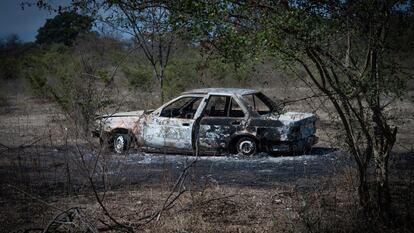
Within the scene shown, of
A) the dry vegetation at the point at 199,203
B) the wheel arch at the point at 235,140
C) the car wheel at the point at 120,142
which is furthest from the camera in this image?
the car wheel at the point at 120,142

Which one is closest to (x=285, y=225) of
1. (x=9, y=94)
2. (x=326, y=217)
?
(x=326, y=217)

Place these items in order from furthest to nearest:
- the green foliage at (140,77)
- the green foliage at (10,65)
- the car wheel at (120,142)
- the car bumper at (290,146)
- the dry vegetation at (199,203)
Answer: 1. the green foliage at (10,65)
2. the green foliage at (140,77)
3. the car wheel at (120,142)
4. the car bumper at (290,146)
5. the dry vegetation at (199,203)

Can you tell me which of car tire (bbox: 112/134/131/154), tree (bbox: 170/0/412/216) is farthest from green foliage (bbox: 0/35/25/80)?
tree (bbox: 170/0/412/216)

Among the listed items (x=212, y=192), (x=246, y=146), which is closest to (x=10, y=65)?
(x=246, y=146)

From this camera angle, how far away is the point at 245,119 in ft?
35.5

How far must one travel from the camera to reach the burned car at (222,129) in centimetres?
1064

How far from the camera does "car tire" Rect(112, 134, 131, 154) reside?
464 inches

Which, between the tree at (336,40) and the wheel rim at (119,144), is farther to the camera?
the wheel rim at (119,144)

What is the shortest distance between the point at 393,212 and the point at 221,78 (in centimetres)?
1578

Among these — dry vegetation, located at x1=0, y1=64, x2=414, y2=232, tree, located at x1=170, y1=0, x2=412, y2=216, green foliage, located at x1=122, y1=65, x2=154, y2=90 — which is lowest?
dry vegetation, located at x1=0, y1=64, x2=414, y2=232

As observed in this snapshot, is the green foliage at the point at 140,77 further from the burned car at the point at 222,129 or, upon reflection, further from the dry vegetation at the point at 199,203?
the dry vegetation at the point at 199,203

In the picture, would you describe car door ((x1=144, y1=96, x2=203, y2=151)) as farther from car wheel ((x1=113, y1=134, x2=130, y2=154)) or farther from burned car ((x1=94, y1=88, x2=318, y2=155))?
car wheel ((x1=113, y1=134, x2=130, y2=154))

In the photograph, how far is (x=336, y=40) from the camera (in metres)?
5.96

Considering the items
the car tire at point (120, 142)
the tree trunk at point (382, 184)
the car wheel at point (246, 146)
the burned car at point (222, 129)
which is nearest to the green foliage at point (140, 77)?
the car tire at point (120, 142)
